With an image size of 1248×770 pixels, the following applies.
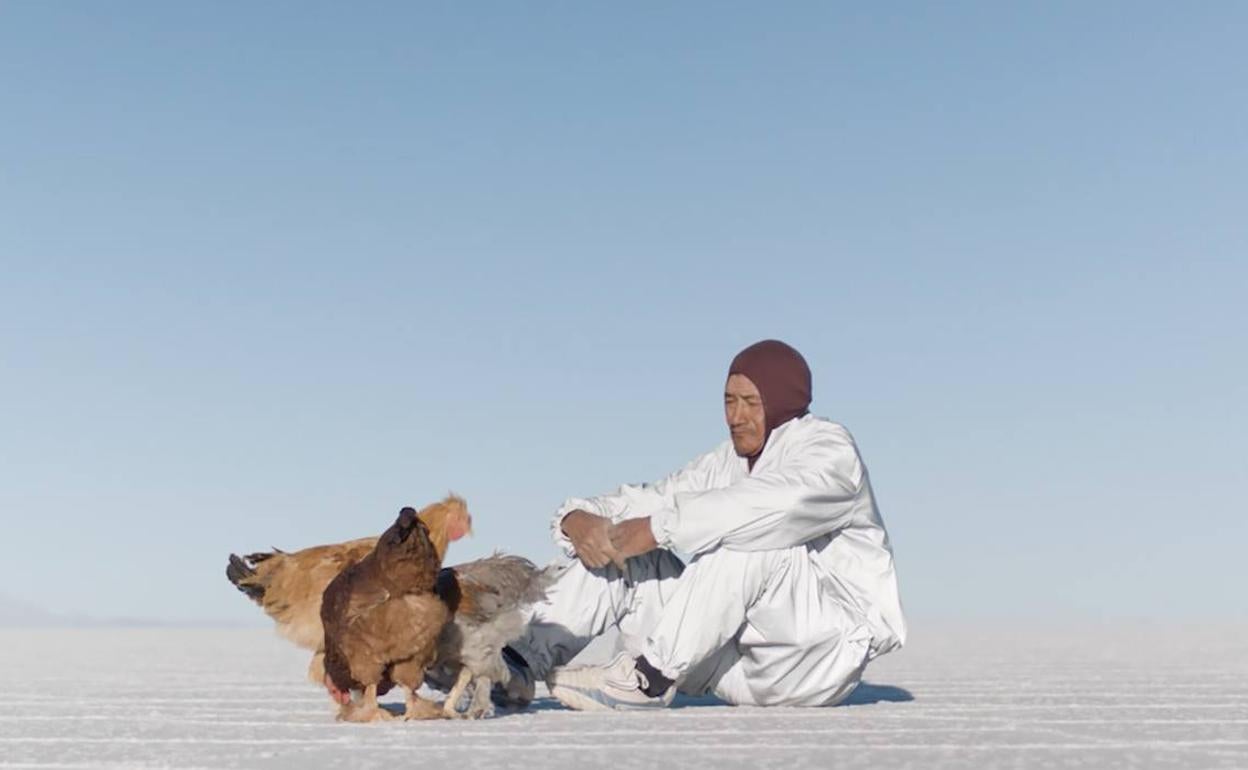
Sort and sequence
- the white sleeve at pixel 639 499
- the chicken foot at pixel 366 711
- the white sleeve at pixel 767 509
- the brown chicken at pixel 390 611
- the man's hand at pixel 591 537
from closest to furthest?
the brown chicken at pixel 390 611
the chicken foot at pixel 366 711
the white sleeve at pixel 767 509
the man's hand at pixel 591 537
the white sleeve at pixel 639 499

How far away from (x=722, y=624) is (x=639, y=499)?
82cm

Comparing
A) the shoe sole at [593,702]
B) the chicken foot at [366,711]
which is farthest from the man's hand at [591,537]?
the chicken foot at [366,711]

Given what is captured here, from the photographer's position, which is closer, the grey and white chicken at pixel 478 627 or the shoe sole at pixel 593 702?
the grey and white chicken at pixel 478 627

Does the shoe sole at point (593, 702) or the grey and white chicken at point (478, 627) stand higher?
the grey and white chicken at point (478, 627)

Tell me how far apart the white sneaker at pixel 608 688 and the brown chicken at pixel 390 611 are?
A: 741 mm

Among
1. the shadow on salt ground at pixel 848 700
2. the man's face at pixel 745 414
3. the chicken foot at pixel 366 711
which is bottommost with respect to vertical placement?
the shadow on salt ground at pixel 848 700

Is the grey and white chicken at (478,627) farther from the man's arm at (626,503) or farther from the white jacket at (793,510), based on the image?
the white jacket at (793,510)

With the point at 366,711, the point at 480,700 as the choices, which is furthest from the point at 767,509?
the point at 366,711

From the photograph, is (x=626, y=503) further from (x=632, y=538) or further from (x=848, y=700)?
(x=848, y=700)

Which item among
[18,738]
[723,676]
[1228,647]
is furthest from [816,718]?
[1228,647]

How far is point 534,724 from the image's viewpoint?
476cm

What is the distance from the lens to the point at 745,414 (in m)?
5.52

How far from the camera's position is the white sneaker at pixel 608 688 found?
5219 mm

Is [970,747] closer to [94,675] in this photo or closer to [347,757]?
[347,757]
